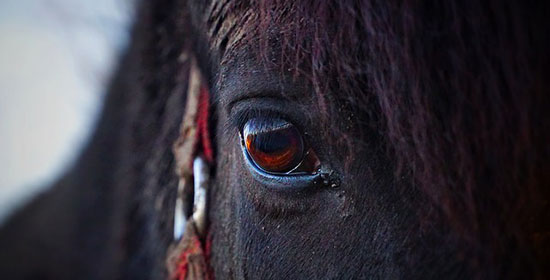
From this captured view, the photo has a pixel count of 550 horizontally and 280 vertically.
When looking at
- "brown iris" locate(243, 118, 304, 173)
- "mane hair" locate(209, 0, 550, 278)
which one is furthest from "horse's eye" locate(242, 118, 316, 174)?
"mane hair" locate(209, 0, 550, 278)

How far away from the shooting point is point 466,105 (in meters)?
1.14

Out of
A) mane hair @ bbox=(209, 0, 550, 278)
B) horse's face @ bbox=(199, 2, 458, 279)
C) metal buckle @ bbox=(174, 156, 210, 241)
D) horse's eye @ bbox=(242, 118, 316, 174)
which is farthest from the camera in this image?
metal buckle @ bbox=(174, 156, 210, 241)

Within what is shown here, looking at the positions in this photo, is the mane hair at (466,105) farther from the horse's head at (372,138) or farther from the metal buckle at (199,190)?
the metal buckle at (199,190)

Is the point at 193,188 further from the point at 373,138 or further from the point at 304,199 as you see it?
the point at 373,138

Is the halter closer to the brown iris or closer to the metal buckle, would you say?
the metal buckle

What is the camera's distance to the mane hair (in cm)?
109

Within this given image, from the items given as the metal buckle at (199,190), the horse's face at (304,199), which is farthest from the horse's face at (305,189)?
the metal buckle at (199,190)

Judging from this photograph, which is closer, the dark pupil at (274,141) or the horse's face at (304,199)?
the horse's face at (304,199)

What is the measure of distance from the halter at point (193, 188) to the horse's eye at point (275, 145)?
0.34 m

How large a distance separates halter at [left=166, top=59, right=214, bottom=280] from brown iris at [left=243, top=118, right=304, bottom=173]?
342 mm

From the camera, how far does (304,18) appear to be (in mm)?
1408

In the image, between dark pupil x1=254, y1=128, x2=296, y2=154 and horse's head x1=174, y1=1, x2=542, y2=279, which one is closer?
horse's head x1=174, y1=1, x2=542, y2=279

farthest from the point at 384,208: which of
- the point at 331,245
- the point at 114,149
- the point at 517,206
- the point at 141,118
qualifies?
the point at 114,149

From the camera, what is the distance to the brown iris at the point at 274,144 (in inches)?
56.5
